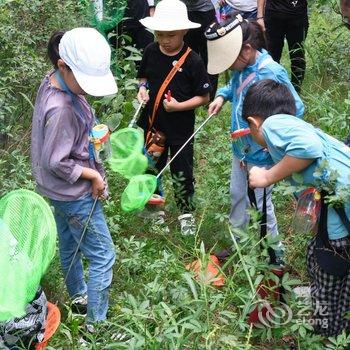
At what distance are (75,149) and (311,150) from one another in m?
1.01

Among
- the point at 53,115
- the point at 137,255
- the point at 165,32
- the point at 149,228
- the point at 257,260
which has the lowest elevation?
the point at 149,228

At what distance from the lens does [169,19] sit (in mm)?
3633

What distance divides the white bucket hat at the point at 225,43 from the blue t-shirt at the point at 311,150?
723 millimetres

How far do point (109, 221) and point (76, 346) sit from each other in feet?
3.88

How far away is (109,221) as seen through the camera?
3.66m

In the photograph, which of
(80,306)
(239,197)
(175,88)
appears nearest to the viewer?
(80,306)

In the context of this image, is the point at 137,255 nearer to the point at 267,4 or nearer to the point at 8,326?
the point at 8,326

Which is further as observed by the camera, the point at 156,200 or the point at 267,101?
the point at 156,200

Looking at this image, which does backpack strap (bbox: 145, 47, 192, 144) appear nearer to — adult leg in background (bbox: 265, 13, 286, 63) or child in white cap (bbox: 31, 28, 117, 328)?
child in white cap (bbox: 31, 28, 117, 328)

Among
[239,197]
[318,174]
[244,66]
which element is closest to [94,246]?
[239,197]

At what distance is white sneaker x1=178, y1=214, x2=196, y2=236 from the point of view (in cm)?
371

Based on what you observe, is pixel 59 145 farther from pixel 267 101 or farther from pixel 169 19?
pixel 169 19

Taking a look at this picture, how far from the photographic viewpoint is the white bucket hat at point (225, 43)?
320cm

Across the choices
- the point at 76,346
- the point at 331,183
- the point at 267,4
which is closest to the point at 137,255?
the point at 76,346
